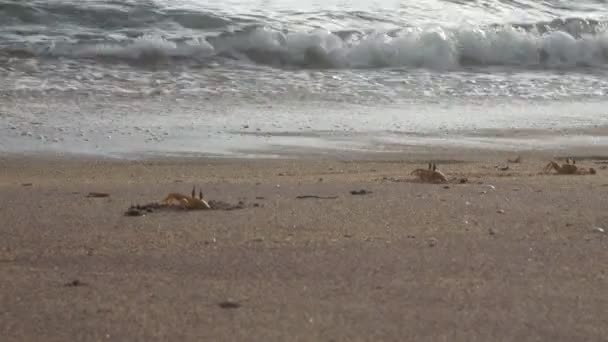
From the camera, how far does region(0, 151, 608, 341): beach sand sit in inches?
97.4

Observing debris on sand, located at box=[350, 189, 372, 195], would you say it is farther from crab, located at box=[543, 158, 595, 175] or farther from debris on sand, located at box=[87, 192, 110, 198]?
crab, located at box=[543, 158, 595, 175]

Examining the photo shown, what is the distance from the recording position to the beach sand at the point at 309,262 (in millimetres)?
2475

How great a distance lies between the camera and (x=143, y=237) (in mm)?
3328

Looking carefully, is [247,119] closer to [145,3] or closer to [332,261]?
[332,261]

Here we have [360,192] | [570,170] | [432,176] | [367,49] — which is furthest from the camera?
[367,49]

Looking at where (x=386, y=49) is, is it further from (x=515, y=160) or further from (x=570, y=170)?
(x=570, y=170)

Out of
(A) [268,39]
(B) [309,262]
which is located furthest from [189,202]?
(A) [268,39]

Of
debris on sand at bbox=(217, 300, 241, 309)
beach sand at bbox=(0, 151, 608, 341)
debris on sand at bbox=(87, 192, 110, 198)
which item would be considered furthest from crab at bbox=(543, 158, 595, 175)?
debris on sand at bbox=(217, 300, 241, 309)

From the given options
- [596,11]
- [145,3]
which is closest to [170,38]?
[145,3]

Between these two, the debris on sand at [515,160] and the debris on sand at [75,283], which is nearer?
the debris on sand at [75,283]

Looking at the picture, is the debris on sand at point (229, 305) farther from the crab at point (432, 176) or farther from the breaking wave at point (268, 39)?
the breaking wave at point (268, 39)

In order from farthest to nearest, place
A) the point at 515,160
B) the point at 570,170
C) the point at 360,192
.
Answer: the point at 515,160, the point at 570,170, the point at 360,192

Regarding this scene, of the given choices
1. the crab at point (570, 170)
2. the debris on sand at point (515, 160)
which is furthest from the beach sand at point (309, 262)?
the debris on sand at point (515, 160)

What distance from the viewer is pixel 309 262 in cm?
301
